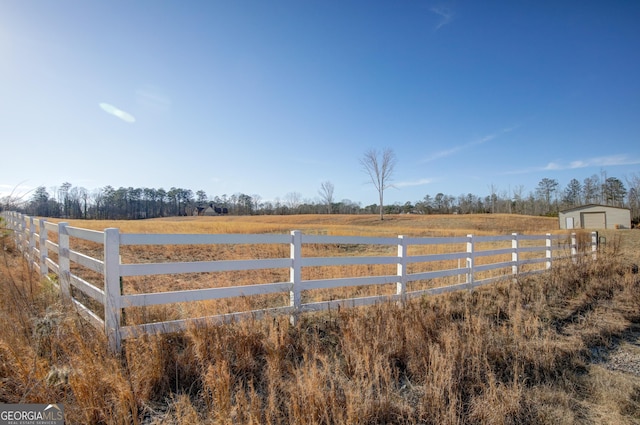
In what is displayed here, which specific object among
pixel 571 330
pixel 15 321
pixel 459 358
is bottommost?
pixel 571 330

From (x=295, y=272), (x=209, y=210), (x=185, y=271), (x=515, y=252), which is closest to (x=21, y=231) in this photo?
(x=185, y=271)

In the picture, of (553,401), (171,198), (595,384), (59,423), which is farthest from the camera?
(171,198)

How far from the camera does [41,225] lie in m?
6.65

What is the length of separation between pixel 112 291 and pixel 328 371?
2.39 meters

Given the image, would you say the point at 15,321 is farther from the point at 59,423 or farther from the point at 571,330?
the point at 571,330

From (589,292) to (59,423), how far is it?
909cm

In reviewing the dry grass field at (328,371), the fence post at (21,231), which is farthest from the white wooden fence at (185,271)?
the fence post at (21,231)

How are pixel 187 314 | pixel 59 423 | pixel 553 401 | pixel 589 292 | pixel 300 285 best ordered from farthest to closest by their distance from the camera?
1. pixel 589 292
2. pixel 300 285
3. pixel 187 314
4. pixel 553 401
5. pixel 59 423

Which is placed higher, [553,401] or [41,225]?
[41,225]

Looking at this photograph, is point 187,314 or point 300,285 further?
point 300,285

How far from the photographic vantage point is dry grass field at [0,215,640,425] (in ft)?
8.32

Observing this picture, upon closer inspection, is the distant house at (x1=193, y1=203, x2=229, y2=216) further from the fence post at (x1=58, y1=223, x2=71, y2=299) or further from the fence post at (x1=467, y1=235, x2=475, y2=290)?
the fence post at (x1=467, y1=235, x2=475, y2=290)

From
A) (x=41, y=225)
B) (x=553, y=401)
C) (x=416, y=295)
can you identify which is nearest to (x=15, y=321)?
(x=41, y=225)

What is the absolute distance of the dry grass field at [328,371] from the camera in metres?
2.54
